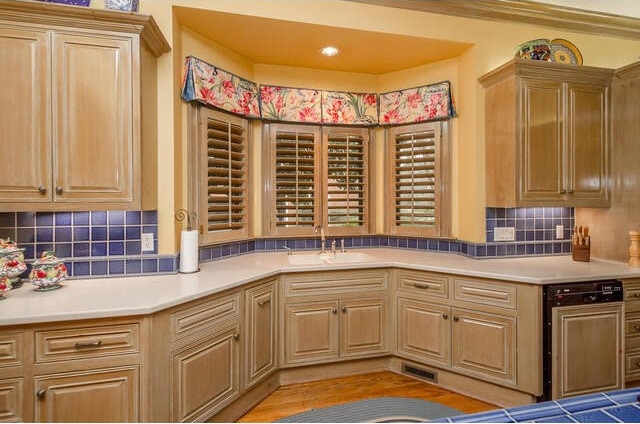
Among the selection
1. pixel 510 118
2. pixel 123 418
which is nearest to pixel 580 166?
pixel 510 118

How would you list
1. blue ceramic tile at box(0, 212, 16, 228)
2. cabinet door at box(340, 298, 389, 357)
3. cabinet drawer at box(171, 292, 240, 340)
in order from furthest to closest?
cabinet door at box(340, 298, 389, 357)
blue ceramic tile at box(0, 212, 16, 228)
cabinet drawer at box(171, 292, 240, 340)

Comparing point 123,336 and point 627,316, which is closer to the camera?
point 123,336

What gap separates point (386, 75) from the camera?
336cm

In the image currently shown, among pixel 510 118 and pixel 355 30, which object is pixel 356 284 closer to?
pixel 510 118

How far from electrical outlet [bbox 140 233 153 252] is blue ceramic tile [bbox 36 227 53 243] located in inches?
19.9

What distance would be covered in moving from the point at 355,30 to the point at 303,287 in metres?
1.94

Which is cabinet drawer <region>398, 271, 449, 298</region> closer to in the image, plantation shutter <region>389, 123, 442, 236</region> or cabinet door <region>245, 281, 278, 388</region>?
plantation shutter <region>389, 123, 442, 236</region>

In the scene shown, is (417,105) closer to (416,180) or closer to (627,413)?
(416,180)

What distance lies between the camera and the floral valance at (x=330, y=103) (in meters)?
2.82

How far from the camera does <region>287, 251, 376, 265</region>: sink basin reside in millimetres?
2871

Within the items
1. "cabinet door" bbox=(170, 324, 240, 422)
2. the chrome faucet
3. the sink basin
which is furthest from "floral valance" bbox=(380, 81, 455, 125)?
"cabinet door" bbox=(170, 324, 240, 422)

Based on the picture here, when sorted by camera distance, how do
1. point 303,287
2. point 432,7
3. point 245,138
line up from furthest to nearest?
point 245,138, point 432,7, point 303,287

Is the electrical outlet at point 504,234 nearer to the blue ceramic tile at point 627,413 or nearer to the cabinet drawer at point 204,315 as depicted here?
the cabinet drawer at point 204,315

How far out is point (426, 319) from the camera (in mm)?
2623
